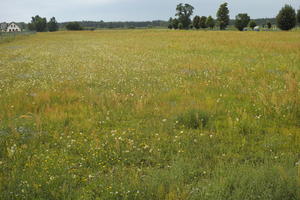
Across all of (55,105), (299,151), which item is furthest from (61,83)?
(299,151)

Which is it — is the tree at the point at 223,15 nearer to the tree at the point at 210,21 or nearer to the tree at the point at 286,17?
the tree at the point at 210,21

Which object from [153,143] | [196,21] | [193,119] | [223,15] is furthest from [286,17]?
[153,143]

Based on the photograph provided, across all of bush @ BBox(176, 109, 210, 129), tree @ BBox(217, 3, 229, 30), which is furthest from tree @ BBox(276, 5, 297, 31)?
bush @ BBox(176, 109, 210, 129)

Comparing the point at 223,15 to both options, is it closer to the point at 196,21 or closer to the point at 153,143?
the point at 196,21

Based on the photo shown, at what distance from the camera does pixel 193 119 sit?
689 centimetres

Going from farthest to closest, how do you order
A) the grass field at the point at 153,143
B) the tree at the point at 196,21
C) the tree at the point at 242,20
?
the tree at the point at 196,21
the tree at the point at 242,20
the grass field at the point at 153,143

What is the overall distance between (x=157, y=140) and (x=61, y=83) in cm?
779

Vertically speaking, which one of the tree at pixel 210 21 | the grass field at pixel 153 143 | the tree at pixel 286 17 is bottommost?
the grass field at pixel 153 143

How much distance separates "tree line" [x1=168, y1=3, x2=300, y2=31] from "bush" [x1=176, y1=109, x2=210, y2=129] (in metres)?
72.5

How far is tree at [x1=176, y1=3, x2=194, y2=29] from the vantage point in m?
124

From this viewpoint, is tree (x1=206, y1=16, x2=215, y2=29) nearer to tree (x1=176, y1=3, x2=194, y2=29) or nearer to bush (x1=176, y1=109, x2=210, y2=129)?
tree (x1=176, y1=3, x2=194, y2=29)

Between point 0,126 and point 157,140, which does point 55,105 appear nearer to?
point 0,126

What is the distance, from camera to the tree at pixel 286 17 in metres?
67.1

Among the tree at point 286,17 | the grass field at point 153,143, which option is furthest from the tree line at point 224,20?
the grass field at point 153,143
